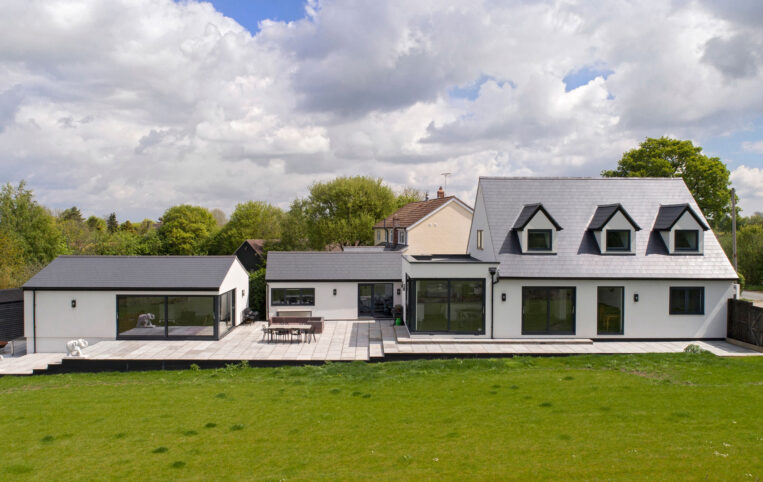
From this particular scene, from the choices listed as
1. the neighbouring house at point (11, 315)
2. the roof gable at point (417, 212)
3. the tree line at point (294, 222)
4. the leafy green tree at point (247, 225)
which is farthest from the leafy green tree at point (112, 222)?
the neighbouring house at point (11, 315)

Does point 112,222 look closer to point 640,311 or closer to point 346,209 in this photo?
point 346,209

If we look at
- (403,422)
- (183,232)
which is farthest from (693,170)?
(183,232)

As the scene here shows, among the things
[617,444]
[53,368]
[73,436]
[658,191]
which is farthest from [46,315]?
[658,191]

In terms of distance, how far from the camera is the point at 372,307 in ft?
78.6

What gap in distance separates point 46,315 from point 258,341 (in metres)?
8.14

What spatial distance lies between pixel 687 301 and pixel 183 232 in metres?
56.1

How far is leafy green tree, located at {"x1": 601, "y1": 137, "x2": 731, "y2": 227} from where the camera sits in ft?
117

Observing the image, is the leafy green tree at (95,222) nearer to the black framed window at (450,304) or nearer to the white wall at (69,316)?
the white wall at (69,316)

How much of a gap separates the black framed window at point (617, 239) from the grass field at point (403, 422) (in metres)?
5.20

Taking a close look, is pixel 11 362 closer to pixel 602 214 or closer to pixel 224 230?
pixel 602 214

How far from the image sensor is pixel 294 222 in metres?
52.1

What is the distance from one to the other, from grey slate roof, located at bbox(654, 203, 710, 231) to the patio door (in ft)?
37.9

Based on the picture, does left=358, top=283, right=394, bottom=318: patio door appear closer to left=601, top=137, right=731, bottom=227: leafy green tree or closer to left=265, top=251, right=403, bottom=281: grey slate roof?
left=265, top=251, right=403, bottom=281: grey slate roof

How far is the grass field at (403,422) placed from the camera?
781cm
